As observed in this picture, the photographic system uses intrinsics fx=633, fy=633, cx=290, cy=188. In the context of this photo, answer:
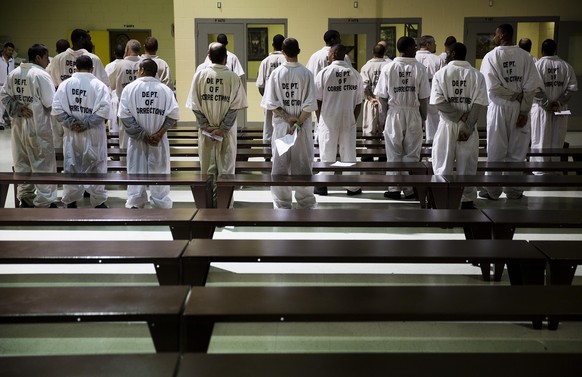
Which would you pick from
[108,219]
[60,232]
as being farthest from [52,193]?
[108,219]

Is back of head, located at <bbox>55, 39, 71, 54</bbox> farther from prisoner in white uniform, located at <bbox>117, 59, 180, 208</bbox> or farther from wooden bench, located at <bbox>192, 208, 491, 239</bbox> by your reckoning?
wooden bench, located at <bbox>192, 208, 491, 239</bbox>

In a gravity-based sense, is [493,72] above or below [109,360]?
above

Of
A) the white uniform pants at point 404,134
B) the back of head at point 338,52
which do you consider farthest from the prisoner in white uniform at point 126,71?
the white uniform pants at point 404,134

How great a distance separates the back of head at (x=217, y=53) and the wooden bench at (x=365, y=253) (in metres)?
2.76

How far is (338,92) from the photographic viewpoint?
6895 mm

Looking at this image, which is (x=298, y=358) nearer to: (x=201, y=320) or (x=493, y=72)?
(x=201, y=320)

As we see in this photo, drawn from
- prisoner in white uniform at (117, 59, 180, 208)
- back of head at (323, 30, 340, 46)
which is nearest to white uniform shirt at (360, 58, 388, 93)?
back of head at (323, 30, 340, 46)

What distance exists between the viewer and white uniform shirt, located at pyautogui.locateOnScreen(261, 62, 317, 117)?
5672 millimetres

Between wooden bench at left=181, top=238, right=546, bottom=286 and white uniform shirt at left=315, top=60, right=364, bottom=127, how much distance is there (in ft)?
11.9

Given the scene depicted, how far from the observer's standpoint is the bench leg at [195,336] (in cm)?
254

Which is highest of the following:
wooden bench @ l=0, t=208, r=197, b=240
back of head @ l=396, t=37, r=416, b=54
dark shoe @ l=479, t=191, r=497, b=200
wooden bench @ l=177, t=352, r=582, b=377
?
back of head @ l=396, t=37, r=416, b=54

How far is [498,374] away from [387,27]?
1190cm

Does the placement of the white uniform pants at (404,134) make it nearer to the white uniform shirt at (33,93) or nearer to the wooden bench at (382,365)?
the white uniform shirt at (33,93)

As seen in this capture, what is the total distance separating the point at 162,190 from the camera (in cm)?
596
